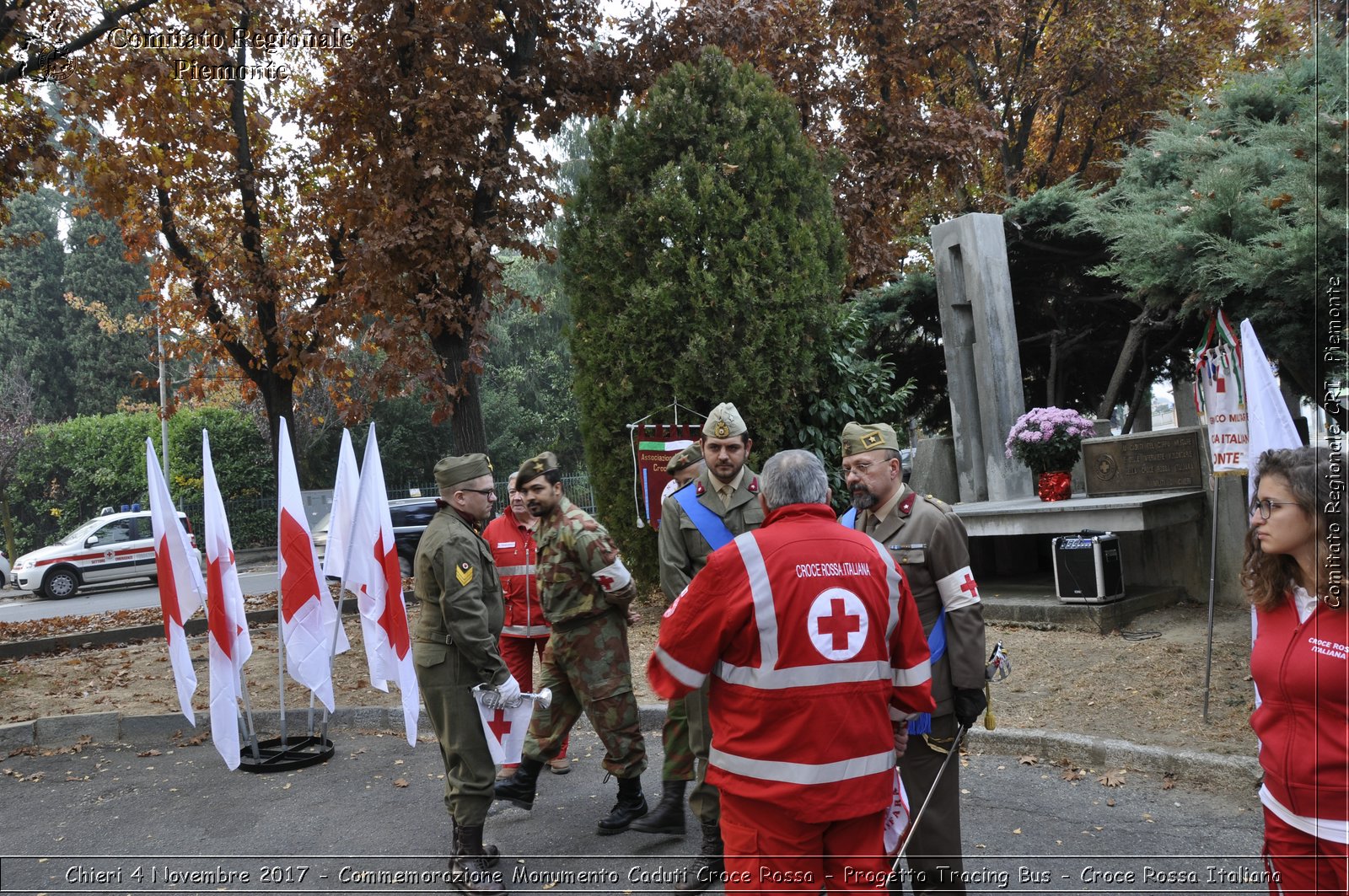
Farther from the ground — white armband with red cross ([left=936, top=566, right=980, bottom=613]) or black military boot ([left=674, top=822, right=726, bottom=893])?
white armband with red cross ([left=936, top=566, right=980, bottom=613])

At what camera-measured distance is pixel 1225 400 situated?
21.3 ft

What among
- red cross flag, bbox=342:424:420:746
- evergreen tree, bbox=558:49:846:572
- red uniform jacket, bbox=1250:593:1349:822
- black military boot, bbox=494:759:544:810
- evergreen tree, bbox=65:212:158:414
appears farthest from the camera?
evergreen tree, bbox=65:212:158:414

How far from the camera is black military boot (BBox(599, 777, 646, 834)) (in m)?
5.46

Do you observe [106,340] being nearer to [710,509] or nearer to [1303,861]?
[710,509]

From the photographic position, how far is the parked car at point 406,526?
21000 millimetres

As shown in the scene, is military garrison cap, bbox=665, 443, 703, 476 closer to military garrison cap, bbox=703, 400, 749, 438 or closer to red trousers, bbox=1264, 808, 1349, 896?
military garrison cap, bbox=703, 400, 749, 438

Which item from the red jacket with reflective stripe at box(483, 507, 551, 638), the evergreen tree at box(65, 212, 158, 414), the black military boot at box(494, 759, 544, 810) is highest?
the evergreen tree at box(65, 212, 158, 414)

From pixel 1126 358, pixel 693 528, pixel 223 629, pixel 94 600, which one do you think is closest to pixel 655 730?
pixel 693 528

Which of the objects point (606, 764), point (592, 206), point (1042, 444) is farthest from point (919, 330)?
point (606, 764)

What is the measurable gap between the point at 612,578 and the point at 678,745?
37.6 inches

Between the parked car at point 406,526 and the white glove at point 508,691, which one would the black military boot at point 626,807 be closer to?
the white glove at point 508,691

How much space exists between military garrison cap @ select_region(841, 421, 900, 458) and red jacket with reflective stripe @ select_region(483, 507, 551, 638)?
3007 millimetres

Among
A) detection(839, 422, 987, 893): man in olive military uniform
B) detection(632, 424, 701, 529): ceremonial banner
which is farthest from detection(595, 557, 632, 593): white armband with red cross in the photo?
detection(632, 424, 701, 529): ceremonial banner

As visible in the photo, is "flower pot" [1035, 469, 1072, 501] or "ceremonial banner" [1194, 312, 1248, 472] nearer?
"ceremonial banner" [1194, 312, 1248, 472]
